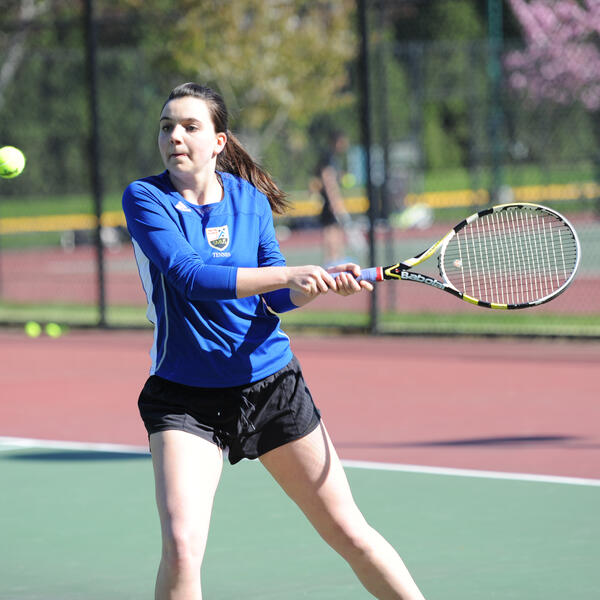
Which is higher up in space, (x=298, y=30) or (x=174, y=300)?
(x=298, y=30)

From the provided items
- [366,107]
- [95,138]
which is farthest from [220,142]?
[95,138]

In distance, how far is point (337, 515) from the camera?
11.8 ft

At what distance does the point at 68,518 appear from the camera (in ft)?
18.5

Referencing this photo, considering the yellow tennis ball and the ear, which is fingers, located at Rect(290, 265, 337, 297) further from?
the yellow tennis ball

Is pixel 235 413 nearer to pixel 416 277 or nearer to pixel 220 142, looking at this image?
pixel 416 277

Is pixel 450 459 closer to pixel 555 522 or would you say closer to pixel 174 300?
pixel 555 522

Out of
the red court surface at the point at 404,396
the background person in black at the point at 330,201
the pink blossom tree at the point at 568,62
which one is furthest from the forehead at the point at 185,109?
the pink blossom tree at the point at 568,62

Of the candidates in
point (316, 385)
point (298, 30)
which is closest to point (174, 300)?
point (316, 385)

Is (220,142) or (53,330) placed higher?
(220,142)

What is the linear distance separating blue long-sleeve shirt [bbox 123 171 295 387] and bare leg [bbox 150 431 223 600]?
18 cm

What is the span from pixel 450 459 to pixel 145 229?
11.2ft

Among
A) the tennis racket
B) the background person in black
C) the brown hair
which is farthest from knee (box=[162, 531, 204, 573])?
the background person in black

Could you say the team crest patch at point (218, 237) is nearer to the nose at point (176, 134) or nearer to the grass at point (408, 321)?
the nose at point (176, 134)

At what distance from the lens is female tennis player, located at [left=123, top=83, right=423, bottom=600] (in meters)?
3.48
